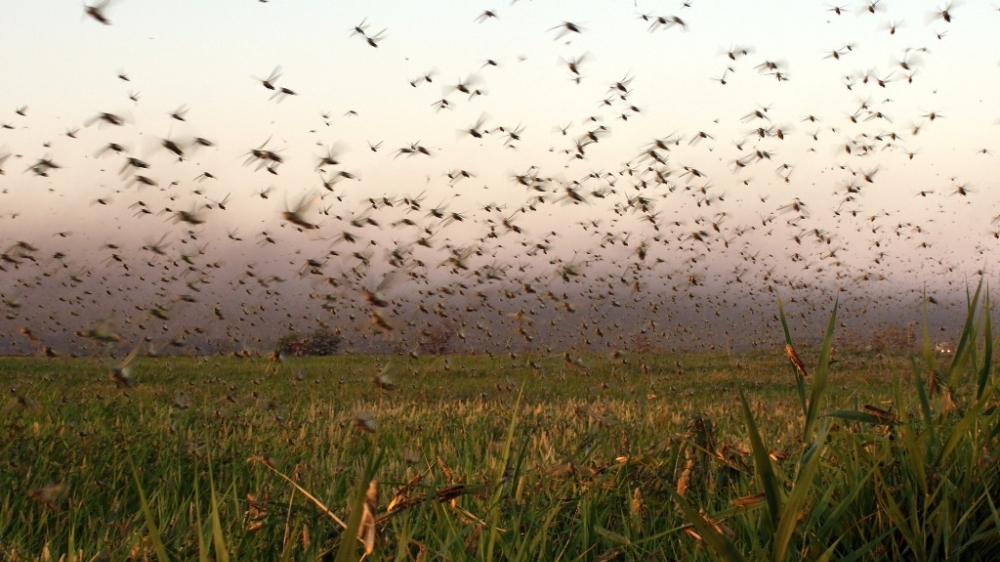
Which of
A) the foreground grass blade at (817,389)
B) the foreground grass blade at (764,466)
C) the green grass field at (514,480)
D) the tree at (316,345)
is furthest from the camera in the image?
the tree at (316,345)

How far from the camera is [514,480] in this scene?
2.64 meters

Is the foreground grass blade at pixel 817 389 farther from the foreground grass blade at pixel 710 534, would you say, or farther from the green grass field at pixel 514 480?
the foreground grass blade at pixel 710 534

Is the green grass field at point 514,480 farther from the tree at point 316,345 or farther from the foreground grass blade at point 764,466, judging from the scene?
the tree at point 316,345

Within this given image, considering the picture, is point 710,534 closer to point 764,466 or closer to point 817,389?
point 764,466

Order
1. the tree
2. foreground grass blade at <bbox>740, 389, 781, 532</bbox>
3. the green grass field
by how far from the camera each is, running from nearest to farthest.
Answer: foreground grass blade at <bbox>740, 389, 781, 532</bbox>
the green grass field
the tree

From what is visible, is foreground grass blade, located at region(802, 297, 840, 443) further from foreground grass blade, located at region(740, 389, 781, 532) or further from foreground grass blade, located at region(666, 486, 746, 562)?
foreground grass blade, located at region(666, 486, 746, 562)

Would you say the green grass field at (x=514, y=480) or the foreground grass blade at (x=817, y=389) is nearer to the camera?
the foreground grass blade at (x=817, y=389)

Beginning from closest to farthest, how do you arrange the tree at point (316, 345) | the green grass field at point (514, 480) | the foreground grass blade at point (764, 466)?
the foreground grass blade at point (764, 466)
the green grass field at point (514, 480)
the tree at point (316, 345)

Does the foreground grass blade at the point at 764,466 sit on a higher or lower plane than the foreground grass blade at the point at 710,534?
higher

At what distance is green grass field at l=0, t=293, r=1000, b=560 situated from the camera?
2.23 m

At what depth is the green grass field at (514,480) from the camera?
223 centimetres

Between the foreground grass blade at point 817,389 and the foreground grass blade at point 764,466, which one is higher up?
the foreground grass blade at point 817,389

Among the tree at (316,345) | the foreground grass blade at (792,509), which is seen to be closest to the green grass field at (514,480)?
the foreground grass blade at (792,509)

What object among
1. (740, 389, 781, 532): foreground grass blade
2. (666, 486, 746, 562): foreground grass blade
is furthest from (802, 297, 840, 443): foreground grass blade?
(666, 486, 746, 562): foreground grass blade
